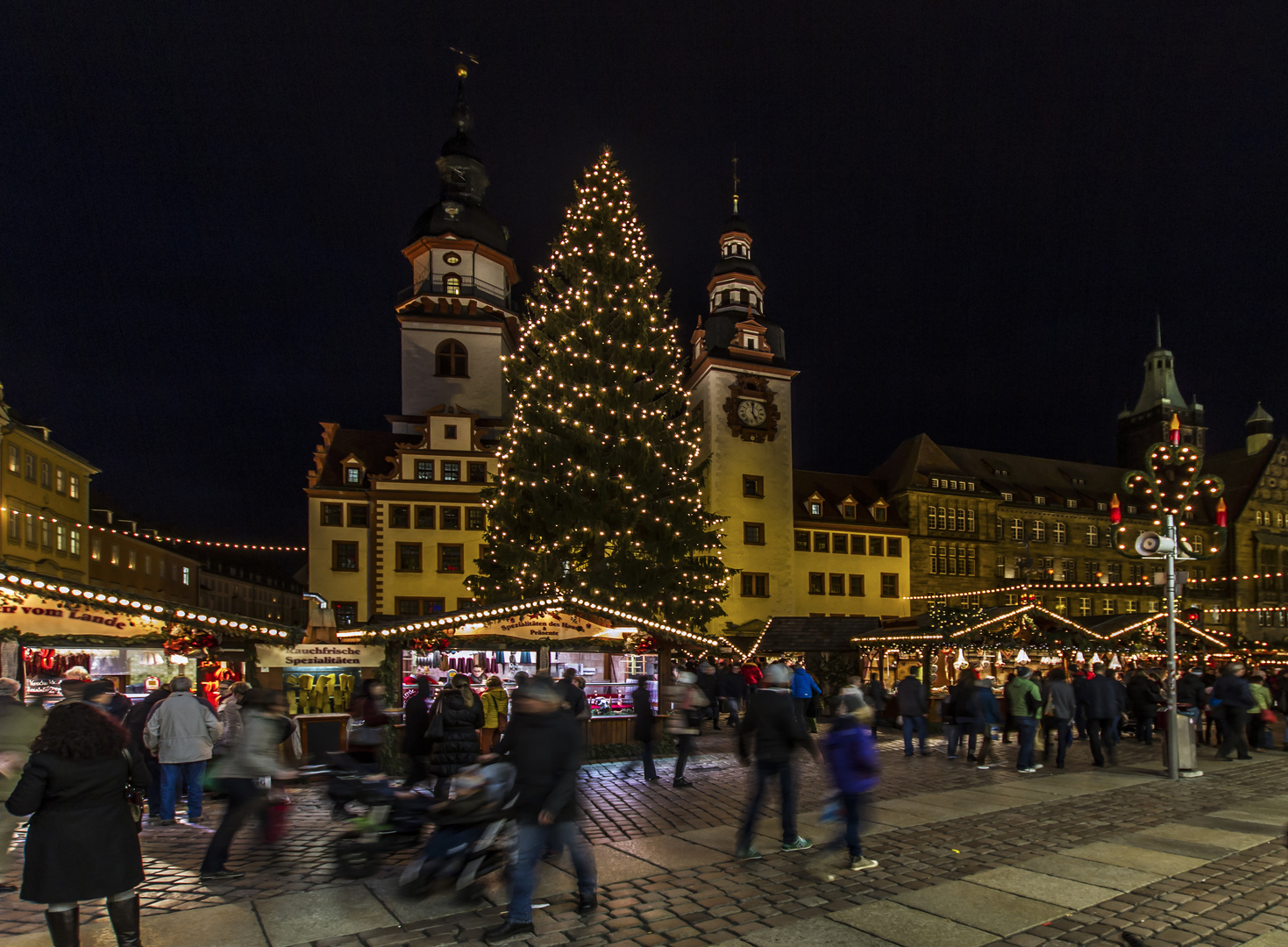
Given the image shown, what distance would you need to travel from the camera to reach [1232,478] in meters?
68.2

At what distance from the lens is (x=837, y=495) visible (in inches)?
2007

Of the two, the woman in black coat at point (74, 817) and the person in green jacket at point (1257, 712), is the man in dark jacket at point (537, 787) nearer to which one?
the woman in black coat at point (74, 817)

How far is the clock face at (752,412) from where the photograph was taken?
4525 centimetres

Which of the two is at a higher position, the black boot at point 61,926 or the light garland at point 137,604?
the light garland at point 137,604

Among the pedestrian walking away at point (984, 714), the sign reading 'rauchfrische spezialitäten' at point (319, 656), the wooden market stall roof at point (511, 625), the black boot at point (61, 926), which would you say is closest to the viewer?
the black boot at point (61, 926)

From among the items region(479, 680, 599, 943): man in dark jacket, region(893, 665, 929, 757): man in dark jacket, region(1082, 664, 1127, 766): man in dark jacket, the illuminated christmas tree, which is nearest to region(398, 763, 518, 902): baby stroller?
region(479, 680, 599, 943): man in dark jacket

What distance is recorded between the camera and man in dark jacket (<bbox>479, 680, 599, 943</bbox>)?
6.08 m

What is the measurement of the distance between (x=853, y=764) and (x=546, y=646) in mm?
10146

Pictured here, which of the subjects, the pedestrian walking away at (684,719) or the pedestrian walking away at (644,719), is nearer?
the pedestrian walking away at (684,719)

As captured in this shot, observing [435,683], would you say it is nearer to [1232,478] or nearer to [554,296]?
[554,296]

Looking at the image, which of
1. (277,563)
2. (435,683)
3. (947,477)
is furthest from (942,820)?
(277,563)

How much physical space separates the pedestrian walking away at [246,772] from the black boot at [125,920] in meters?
2.24

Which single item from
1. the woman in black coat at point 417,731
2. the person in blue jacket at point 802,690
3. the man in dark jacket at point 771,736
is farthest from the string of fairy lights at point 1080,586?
the woman in black coat at point 417,731

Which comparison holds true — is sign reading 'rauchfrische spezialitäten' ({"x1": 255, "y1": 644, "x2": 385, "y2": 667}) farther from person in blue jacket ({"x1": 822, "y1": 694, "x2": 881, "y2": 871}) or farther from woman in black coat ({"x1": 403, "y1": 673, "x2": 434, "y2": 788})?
person in blue jacket ({"x1": 822, "y1": 694, "x2": 881, "y2": 871})
